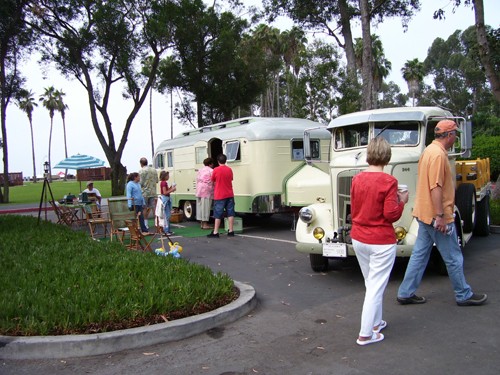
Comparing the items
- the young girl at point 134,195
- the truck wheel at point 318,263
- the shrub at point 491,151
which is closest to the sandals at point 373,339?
the truck wheel at point 318,263

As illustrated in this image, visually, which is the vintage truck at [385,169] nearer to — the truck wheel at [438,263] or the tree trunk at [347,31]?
the truck wheel at [438,263]

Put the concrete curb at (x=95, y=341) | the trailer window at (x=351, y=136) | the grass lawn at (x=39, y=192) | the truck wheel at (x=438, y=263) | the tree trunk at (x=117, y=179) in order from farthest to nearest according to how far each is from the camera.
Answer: the grass lawn at (x=39, y=192), the tree trunk at (x=117, y=179), the trailer window at (x=351, y=136), the truck wheel at (x=438, y=263), the concrete curb at (x=95, y=341)

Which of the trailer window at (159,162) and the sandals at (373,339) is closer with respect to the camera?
the sandals at (373,339)

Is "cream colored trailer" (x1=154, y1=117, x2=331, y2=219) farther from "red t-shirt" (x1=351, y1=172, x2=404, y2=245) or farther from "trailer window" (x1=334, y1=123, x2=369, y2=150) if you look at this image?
"red t-shirt" (x1=351, y1=172, x2=404, y2=245)

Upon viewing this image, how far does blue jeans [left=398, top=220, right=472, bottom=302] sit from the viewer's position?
16.3 ft

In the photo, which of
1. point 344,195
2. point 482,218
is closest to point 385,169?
point 344,195

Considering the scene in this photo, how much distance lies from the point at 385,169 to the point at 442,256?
1873 millimetres

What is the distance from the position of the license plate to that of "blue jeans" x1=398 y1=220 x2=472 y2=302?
3.14 feet

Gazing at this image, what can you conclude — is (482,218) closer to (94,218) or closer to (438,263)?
(438,263)

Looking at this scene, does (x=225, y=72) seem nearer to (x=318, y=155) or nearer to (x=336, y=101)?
(x=336, y=101)

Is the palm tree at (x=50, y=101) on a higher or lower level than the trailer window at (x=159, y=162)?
higher

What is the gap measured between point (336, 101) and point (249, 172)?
803 centimetres

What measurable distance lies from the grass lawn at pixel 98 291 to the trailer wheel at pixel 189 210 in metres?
6.96

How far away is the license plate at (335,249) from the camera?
20.0 feet
